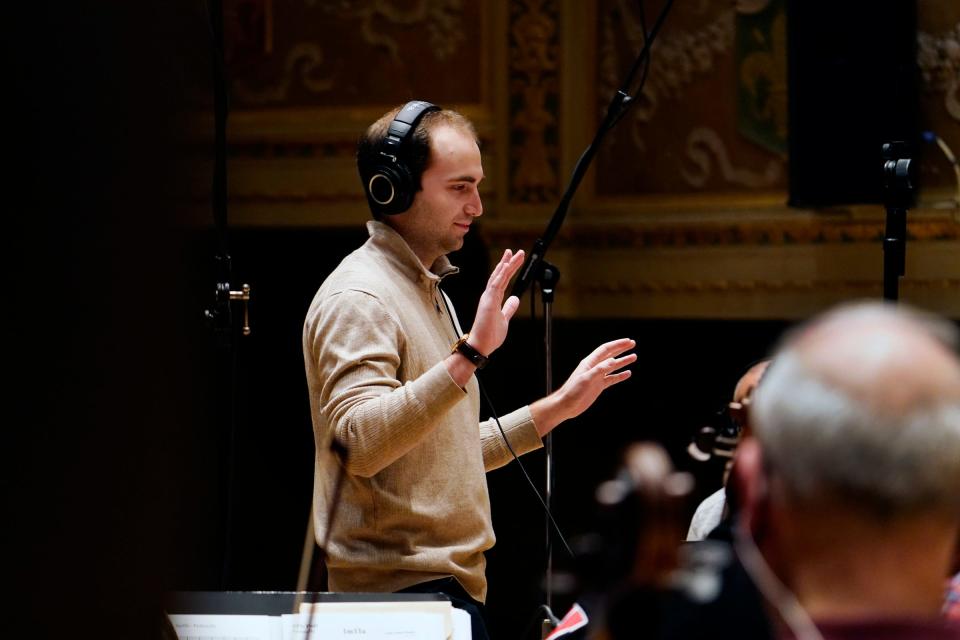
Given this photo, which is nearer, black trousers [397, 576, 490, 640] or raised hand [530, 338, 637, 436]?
black trousers [397, 576, 490, 640]

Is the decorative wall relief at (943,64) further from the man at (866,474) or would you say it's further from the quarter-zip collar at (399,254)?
the man at (866,474)

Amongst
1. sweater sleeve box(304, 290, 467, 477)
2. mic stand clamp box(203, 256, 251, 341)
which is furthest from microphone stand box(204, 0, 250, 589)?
sweater sleeve box(304, 290, 467, 477)

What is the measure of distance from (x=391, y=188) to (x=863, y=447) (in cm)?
147

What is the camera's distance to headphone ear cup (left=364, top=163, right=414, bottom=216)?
2.15m

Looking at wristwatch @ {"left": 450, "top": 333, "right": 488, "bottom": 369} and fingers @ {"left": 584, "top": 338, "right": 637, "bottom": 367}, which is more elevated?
wristwatch @ {"left": 450, "top": 333, "right": 488, "bottom": 369}

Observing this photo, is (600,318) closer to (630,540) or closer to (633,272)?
(633,272)

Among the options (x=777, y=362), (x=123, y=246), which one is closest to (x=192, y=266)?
(x=123, y=246)

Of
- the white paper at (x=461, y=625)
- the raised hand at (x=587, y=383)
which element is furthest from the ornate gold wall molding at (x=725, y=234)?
the white paper at (x=461, y=625)

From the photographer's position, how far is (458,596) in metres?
2.02

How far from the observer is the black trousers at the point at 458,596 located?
1.91 metres

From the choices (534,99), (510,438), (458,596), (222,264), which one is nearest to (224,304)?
(222,264)

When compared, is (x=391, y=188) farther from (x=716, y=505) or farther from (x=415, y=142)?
(x=716, y=505)

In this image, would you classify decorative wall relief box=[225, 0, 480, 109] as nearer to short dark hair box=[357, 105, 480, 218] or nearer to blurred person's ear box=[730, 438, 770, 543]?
short dark hair box=[357, 105, 480, 218]

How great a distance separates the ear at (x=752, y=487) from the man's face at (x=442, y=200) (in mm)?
1378
